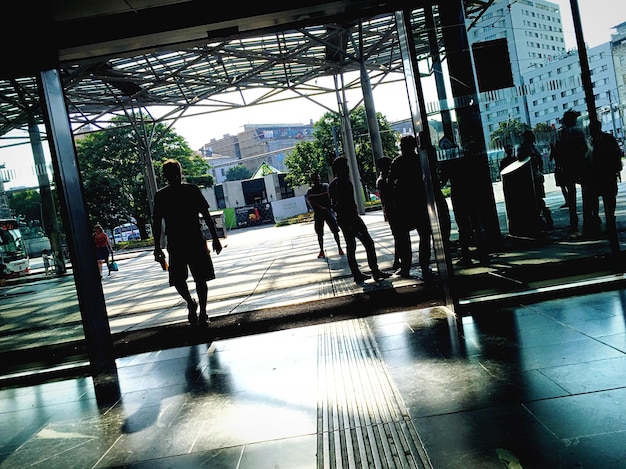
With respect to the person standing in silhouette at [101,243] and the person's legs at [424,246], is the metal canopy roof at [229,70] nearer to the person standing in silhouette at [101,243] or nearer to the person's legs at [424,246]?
the person standing in silhouette at [101,243]

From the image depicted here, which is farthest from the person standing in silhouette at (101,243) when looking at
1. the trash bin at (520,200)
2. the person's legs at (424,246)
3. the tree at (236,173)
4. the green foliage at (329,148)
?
the tree at (236,173)

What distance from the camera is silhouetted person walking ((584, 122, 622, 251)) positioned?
4.75 metres

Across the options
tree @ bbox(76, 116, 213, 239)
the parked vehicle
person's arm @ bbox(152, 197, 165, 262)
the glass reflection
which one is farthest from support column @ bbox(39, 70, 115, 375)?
tree @ bbox(76, 116, 213, 239)

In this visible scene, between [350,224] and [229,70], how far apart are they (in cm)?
1908

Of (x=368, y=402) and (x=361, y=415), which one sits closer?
(x=361, y=415)

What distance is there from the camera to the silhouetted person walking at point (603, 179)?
4.75m

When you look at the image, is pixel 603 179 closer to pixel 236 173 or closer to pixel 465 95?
pixel 465 95

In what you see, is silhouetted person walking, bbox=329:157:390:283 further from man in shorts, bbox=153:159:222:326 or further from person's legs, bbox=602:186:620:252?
person's legs, bbox=602:186:620:252

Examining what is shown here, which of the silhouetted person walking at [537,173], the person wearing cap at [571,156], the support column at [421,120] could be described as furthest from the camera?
the silhouetted person walking at [537,173]

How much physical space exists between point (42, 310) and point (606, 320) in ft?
16.1

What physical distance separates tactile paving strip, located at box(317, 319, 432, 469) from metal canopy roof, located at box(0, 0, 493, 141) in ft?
43.6

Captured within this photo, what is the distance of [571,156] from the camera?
194 inches

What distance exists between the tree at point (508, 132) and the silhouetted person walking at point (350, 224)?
7.23 ft

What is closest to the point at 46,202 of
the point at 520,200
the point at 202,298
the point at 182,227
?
the point at 182,227
